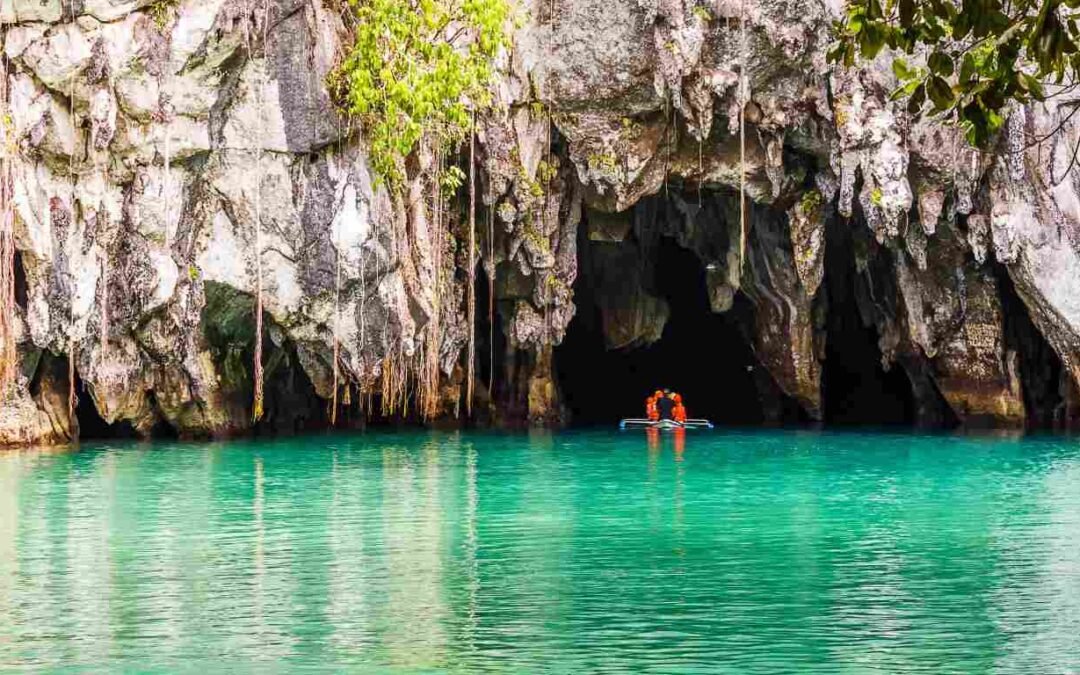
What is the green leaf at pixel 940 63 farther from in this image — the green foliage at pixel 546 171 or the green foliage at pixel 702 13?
the green foliage at pixel 546 171

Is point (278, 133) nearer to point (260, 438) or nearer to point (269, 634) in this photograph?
point (260, 438)

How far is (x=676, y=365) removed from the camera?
43969 millimetres

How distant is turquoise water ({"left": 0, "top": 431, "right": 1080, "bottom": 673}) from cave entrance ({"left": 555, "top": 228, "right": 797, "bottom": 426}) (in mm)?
13895

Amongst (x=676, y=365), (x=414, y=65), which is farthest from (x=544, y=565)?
(x=676, y=365)

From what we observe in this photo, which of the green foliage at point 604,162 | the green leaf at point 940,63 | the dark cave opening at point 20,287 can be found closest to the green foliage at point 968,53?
the green leaf at point 940,63

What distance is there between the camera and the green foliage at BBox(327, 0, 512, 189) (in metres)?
26.3

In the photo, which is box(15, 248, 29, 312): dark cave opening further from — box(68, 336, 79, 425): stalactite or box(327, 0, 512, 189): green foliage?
box(327, 0, 512, 189): green foliage

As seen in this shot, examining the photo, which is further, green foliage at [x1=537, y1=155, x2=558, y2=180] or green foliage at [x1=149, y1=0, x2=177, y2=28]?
green foliage at [x1=537, y1=155, x2=558, y2=180]

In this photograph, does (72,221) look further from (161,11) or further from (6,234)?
(161,11)

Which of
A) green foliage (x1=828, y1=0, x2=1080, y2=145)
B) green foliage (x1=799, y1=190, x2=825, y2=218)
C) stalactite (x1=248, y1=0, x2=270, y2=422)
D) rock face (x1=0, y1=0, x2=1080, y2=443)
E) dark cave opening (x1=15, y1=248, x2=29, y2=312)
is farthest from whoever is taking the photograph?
green foliage (x1=799, y1=190, x2=825, y2=218)

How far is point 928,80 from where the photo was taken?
6.59 metres

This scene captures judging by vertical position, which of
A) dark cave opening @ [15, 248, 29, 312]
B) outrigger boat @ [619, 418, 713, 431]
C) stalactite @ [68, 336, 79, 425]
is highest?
dark cave opening @ [15, 248, 29, 312]

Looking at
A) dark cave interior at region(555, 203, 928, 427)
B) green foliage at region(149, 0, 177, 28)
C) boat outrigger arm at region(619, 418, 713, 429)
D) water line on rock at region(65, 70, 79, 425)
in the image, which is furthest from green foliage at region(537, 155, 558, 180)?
water line on rock at region(65, 70, 79, 425)

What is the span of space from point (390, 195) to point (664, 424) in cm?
982
